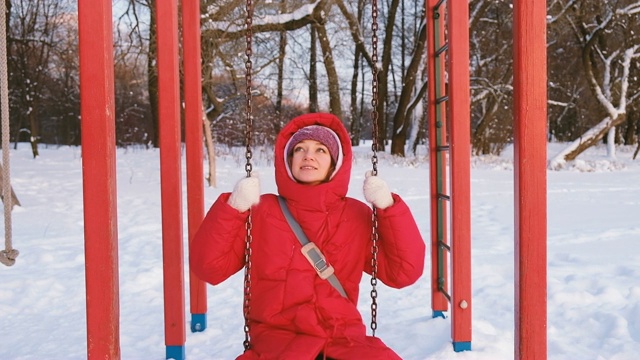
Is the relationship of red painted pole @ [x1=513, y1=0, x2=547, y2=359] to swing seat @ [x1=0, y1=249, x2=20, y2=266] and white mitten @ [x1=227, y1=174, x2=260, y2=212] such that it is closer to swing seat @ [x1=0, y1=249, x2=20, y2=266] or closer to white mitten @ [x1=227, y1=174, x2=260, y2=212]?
white mitten @ [x1=227, y1=174, x2=260, y2=212]

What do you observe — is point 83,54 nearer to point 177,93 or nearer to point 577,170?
point 177,93

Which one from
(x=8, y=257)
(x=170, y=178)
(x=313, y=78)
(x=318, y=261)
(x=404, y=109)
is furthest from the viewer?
(x=313, y=78)

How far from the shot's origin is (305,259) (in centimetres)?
229

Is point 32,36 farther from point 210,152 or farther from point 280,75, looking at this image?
point 210,152

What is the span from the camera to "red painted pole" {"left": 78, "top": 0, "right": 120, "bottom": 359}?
1886mm

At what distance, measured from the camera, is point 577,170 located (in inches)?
599

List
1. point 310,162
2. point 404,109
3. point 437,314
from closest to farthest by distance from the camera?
point 310,162 < point 437,314 < point 404,109

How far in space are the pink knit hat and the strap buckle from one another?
41 centimetres

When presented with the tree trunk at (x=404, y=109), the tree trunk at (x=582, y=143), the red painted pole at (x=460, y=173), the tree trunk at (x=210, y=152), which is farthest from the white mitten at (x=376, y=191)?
the tree trunk at (x=404, y=109)

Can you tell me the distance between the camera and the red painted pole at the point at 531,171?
2.02 meters

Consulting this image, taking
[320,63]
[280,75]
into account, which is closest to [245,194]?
[280,75]

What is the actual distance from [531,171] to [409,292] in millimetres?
2793

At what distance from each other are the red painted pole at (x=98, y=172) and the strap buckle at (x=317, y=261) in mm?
704

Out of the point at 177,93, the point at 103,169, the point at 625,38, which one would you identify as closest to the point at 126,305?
the point at 177,93
